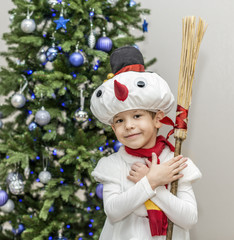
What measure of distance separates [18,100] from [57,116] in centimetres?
24

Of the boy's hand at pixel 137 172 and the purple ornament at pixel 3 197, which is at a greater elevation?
the boy's hand at pixel 137 172

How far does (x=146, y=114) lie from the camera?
1197mm

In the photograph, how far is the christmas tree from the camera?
6.57 ft

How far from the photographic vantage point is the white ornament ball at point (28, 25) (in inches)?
80.1

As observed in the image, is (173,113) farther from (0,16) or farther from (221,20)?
(0,16)

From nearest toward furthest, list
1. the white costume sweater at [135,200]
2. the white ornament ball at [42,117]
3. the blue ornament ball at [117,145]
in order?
1. the white costume sweater at [135,200]
2. the white ornament ball at [42,117]
3. the blue ornament ball at [117,145]

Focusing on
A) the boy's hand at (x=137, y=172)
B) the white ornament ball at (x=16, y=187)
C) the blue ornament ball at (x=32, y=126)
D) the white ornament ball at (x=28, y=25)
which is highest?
the white ornament ball at (x=28, y=25)

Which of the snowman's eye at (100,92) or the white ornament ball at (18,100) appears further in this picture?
A: the white ornament ball at (18,100)

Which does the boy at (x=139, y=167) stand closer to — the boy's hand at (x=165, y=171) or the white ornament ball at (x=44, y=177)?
the boy's hand at (x=165, y=171)

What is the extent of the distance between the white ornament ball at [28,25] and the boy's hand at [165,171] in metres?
1.25

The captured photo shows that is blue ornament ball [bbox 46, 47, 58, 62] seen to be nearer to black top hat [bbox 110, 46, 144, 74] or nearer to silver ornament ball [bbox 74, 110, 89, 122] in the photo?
silver ornament ball [bbox 74, 110, 89, 122]

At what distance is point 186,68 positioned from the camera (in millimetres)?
1201

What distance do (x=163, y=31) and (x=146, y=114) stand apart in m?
1.86

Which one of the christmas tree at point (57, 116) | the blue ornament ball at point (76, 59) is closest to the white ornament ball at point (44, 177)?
the christmas tree at point (57, 116)
